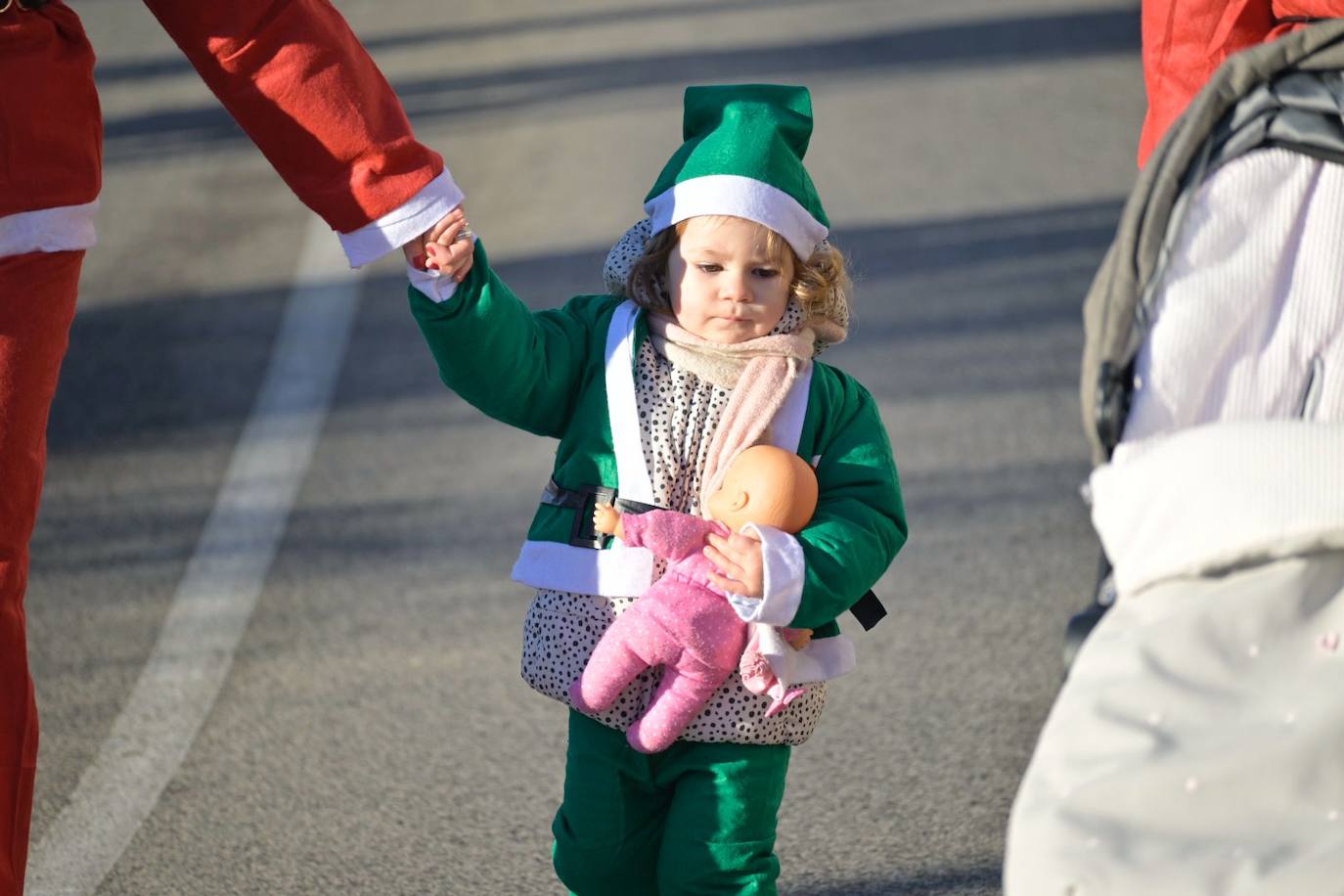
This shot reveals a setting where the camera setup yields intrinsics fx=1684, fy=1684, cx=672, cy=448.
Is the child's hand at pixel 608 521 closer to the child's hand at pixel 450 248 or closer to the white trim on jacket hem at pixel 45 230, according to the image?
the child's hand at pixel 450 248

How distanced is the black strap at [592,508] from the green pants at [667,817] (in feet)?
0.93

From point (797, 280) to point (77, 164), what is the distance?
1.25 meters

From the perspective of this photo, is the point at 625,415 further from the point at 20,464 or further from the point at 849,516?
the point at 20,464

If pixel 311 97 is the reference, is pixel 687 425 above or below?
below

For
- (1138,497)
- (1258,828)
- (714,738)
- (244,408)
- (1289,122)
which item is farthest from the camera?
(244,408)

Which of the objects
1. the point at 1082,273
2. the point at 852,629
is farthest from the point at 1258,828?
the point at 1082,273

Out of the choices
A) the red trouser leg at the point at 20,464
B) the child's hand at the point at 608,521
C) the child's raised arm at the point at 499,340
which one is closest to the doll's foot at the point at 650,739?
the child's hand at the point at 608,521

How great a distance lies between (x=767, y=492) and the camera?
2.75 meters

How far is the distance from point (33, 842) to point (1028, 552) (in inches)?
112

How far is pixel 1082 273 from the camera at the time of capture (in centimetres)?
719

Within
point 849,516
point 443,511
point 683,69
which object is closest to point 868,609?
point 849,516

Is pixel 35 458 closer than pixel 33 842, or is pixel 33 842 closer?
pixel 35 458

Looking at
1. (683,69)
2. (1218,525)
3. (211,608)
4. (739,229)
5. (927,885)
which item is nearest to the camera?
(1218,525)

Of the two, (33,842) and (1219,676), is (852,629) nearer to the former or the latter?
(33,842)
